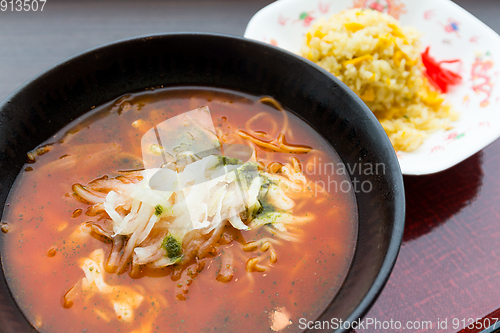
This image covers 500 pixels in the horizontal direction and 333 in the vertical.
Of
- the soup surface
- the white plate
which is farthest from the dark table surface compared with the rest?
the soup surface

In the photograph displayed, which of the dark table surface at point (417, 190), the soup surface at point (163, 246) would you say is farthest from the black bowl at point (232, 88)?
the dark table surface at point (417, 190)

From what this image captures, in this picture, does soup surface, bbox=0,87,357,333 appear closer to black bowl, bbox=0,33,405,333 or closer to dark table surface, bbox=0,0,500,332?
black bowl, bbox=0,33,405,333

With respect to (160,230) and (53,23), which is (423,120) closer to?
(160,230)

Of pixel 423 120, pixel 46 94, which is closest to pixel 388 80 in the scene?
pixel 423 120

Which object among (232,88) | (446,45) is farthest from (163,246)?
(446,45)

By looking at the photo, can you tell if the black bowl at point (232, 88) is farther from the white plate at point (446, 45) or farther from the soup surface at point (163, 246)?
the white plate at point (446, 45)

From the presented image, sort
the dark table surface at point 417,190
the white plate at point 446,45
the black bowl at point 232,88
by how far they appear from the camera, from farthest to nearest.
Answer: the white plate at point 446,45
the dark table surface at point 417,190
the black bowl at point 232,88

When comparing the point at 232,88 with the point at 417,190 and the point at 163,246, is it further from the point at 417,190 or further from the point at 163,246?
the point at 417,190
